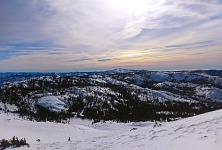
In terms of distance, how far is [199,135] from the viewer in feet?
39.9

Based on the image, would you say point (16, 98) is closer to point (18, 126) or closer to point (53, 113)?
point (53, 113)

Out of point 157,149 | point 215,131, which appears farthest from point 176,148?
point 215,131

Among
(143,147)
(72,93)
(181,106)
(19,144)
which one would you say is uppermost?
(143,147)

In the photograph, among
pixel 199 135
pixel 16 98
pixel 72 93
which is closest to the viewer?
pixel 199 135

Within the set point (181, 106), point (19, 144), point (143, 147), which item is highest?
point (143, 147)

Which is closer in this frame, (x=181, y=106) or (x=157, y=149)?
(x=157, y=149)

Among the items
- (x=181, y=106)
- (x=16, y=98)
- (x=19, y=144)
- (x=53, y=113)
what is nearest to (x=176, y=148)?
(x=19, y=144)

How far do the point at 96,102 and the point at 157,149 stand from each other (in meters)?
161

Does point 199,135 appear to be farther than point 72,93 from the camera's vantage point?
No

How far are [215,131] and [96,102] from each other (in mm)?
160559

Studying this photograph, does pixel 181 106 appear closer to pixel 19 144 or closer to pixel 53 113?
pixel 53 113

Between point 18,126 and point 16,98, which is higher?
point 18,126

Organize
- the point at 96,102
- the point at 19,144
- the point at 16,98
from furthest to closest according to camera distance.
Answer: the point at 96,102, the point at 16,98, the point at 19,144

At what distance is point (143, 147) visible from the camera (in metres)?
12.3
